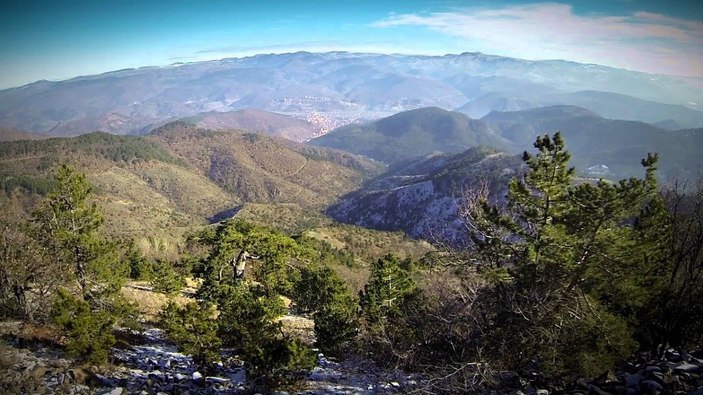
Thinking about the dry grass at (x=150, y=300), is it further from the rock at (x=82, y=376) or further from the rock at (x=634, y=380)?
the rock at (x=634, y=380)

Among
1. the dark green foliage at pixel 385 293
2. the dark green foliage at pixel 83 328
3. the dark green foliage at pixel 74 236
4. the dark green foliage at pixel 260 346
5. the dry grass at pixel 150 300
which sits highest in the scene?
the dark green foliage at pixel 74 236

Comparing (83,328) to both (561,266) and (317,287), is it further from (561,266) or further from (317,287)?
(561,266)

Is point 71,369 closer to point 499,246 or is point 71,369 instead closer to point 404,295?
point 499,246

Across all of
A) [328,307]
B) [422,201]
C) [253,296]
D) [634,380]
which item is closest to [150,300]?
[253,296]

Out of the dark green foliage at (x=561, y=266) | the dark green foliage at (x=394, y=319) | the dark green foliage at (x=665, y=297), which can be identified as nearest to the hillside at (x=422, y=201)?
the dark green foliage at (x=394, y=319)

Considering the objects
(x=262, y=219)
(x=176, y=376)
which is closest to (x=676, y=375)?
(x=176, y=376)

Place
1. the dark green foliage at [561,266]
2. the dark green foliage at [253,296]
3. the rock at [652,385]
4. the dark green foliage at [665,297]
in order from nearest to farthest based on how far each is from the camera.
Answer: the rock at [652,385] → the dark green foliage at [561,266] → the dark green foliage at [665,297] → the dark green foliage at [253,296]
